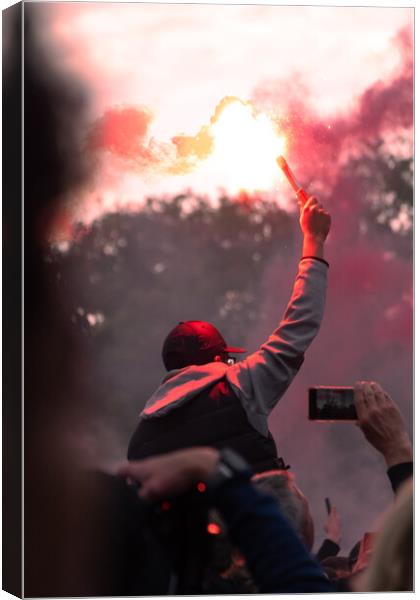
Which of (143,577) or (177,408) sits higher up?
(177,408)

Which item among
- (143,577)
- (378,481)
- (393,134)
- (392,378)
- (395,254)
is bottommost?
(143,577)

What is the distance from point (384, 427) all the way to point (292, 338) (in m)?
2.18

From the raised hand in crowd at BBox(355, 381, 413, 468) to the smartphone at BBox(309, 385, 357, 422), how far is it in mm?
1651

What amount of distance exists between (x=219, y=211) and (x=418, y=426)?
5.04ft

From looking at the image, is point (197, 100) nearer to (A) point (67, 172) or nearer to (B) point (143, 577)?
(A) point (67, 172)

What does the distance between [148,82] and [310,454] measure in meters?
2.05

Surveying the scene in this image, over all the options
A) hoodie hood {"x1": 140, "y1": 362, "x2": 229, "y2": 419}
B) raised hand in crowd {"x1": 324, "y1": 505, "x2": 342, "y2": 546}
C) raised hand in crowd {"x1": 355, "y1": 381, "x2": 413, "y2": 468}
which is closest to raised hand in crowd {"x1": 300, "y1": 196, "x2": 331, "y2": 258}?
hoodie hood {"x1": 140, "y1": 362, "x2": 229, "y2": 419}

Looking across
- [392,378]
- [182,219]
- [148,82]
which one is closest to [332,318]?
[392,378]

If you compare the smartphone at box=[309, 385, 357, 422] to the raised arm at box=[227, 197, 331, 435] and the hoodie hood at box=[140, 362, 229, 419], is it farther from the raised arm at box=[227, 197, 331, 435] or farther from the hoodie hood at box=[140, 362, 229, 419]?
the hoodie hood at box=[140, 362, 229, 419]

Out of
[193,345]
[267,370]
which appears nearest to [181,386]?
[193,345]

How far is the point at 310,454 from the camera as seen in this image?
22.9 feet

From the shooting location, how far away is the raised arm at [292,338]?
22.5 feet

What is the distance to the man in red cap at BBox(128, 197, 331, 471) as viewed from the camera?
6809 mm

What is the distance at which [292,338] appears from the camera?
22.8ft
